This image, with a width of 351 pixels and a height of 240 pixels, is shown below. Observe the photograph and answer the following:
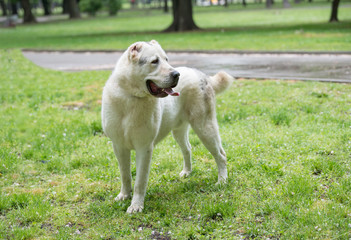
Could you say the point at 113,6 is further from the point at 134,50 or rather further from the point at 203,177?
the point at 134,50

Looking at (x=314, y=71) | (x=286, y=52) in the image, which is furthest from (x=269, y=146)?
(x=286, y=52)

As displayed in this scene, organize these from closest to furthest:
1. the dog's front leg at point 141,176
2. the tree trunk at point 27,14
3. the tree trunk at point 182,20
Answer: the dog's front leg at point 141,176
the tree trunk at point 182,20
the tree trunk at point 27,14

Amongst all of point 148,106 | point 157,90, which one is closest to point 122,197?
point 148,106

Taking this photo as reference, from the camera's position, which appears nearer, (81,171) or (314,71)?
(81,171)

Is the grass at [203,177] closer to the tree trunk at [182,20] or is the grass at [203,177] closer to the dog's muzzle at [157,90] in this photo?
the dog's muzzle at [157,90]

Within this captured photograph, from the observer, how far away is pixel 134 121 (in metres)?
4.52

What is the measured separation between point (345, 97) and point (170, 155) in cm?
424

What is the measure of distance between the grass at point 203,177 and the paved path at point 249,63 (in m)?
2.19

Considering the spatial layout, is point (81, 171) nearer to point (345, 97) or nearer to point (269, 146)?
point (269, 146)

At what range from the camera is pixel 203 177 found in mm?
5688

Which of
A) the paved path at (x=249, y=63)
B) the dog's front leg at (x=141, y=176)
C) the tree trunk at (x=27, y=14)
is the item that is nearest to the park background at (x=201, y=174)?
the dog's front leg at (x=141, y=176)

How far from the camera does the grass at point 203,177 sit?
4344 millimetres

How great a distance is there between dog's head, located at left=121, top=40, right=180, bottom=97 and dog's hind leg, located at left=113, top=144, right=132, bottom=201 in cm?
87

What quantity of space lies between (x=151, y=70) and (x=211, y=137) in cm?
143
